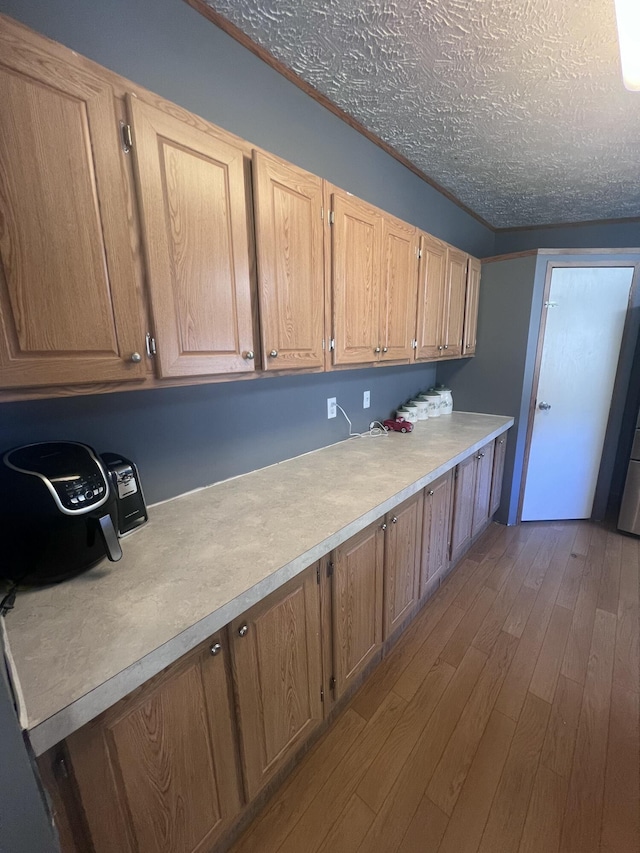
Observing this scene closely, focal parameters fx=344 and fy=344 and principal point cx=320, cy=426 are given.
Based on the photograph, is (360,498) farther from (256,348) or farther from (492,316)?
(492,316)

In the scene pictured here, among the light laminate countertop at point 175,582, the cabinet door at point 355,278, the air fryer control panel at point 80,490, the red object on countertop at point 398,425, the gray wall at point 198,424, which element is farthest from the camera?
the red object on countertop at point 398,425

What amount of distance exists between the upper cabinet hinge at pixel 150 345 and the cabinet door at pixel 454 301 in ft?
6.48

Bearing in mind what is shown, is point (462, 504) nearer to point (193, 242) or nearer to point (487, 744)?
point (487, 744)

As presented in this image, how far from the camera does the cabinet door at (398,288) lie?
1734 mm

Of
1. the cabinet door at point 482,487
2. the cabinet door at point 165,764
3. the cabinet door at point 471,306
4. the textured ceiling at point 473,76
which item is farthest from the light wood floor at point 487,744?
the textured ceiling at point 473,76

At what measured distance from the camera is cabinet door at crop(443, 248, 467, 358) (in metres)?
2.31

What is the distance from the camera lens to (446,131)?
184 cm

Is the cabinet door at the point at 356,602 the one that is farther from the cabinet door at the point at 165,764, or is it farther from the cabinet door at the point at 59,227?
the cabinet door at the point at 59,227

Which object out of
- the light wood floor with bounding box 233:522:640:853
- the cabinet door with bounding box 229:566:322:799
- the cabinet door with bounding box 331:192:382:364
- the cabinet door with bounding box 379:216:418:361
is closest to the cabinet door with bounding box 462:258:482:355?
the cabinet door with bounding box 379:216:418:361

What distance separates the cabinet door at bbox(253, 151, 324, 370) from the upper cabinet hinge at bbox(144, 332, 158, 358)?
37cm

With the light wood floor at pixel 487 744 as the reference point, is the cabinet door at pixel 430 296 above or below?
above

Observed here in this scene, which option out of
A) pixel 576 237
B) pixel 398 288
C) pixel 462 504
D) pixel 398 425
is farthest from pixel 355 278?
pixel 576 237

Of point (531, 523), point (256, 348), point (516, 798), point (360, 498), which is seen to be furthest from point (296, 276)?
point (531, 523)

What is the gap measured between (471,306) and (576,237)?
155 centimetres
